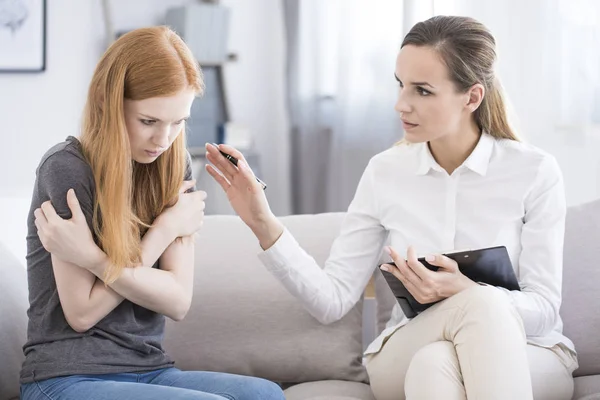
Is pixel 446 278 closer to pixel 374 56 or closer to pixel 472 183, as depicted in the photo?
pixel 472 183

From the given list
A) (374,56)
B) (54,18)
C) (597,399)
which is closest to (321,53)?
(374,56)

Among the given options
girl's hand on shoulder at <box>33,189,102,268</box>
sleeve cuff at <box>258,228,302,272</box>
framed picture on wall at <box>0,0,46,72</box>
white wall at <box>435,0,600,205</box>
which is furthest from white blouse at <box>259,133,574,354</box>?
framed picture on wall at <box>0,0,46,72</box>

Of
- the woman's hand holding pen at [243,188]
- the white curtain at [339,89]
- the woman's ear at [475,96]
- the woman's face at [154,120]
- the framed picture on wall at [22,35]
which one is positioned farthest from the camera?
the framed picture on wall at [22,35]

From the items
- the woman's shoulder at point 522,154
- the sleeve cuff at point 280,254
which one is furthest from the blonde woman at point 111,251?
the woman's shoulder at point 522,154

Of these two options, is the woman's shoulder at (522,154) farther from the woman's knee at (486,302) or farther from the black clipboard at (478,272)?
the woman's knee at (486,302)

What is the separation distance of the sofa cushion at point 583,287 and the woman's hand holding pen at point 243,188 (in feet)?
2.33

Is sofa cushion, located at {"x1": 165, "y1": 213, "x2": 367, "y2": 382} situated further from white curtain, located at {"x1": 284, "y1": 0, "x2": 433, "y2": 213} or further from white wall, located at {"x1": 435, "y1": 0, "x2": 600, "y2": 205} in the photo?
white curtain, located at {"x1": 284, "y1": 0, "x2": 433, "y2": 213}

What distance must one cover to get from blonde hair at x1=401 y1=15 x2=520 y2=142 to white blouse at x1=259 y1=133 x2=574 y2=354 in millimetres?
144

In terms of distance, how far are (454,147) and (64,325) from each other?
958mm

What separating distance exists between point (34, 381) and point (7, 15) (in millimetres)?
2585

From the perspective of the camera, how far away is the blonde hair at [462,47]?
1.89m

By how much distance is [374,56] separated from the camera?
3.50 m

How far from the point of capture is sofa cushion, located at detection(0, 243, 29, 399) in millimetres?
1753

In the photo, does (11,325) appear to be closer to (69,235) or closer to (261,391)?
(69,235)
